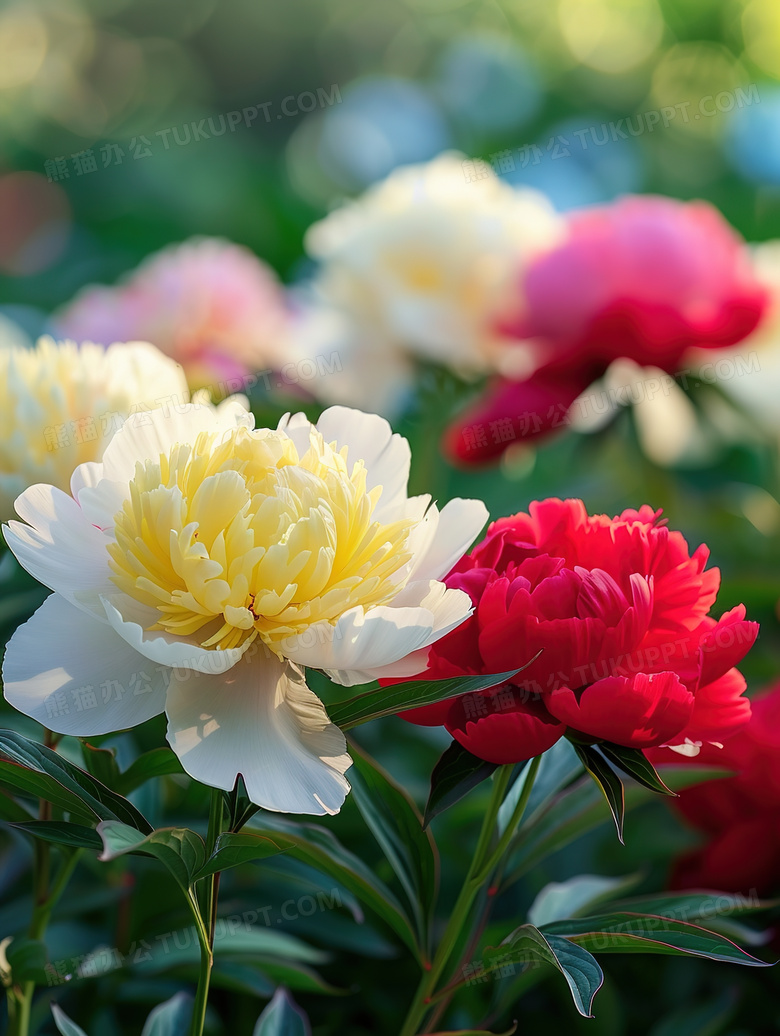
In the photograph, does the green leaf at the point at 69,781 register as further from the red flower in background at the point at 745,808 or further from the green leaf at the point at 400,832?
the red flower in background at the point at 745,808

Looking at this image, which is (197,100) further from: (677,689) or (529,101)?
(677,689)

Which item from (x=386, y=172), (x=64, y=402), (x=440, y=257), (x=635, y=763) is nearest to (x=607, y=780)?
(x=635, y=763)

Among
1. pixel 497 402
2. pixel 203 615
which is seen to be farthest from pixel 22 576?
pixel 497 402

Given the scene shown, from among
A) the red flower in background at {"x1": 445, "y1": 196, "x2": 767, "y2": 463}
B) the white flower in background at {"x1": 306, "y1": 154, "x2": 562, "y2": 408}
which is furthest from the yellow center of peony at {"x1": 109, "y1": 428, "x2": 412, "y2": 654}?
the white flower in background at {"x1": 306, "y1": 154, "x2": 562, "y2": 408}

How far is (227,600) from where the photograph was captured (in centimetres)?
33

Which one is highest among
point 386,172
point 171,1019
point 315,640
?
point 315,640

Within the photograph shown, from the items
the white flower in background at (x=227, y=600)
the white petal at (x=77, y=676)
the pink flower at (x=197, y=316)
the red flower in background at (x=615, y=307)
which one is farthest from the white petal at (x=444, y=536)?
the pink flower at (x=197, y=316)

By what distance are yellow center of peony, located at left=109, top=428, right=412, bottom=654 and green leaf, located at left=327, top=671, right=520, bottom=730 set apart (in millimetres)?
34

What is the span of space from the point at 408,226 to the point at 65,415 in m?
0.56

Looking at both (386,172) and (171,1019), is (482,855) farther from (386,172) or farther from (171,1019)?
(386,172)

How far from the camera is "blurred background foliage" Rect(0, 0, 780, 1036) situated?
0.62m

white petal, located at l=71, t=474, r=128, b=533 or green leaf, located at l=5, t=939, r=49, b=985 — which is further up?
white petal, located at l=71, t=474, r=128, b=533

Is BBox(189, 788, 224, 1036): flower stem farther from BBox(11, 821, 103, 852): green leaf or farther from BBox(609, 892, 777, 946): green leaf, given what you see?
BBox(609, 892, 777, 946): green leaf

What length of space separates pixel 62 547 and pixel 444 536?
5.8 inches
